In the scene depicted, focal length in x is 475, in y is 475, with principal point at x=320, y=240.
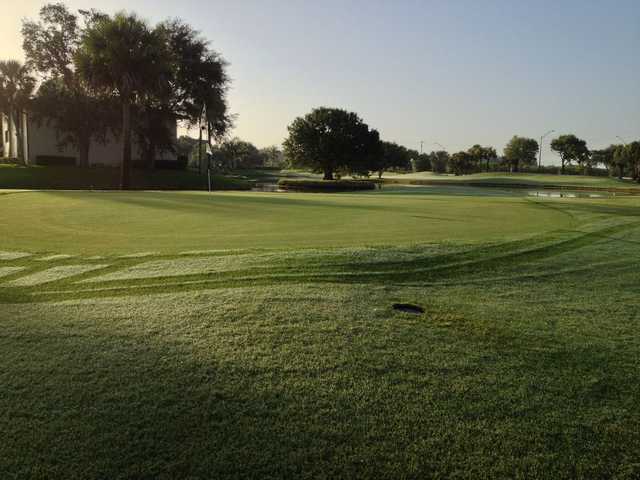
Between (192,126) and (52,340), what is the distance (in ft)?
176

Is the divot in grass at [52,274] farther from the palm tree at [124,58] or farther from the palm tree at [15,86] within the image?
the palm tree at [15,86]

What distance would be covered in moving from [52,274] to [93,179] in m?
43.3

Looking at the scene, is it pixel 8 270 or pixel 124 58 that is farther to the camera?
pixel 124 58

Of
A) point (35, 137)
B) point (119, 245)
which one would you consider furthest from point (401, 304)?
point (35, 137)

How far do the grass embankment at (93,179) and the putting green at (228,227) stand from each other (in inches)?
1169

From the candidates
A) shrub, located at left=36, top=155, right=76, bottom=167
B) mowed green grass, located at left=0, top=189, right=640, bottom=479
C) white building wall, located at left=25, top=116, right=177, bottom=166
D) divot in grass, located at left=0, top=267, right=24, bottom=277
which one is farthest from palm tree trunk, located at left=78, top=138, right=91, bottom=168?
divot in grass, located at left=0, top=267, right=24, bottom=277

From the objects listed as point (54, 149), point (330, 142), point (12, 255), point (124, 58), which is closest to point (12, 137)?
point (54, 149)

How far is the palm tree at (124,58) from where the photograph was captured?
118 ft

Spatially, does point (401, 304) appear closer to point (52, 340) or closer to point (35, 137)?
point (52, 340)

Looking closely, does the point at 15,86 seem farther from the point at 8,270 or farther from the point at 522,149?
the point at 522,149

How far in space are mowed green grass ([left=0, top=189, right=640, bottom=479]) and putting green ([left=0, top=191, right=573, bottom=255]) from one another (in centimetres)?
113

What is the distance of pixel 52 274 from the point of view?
6.33 meters

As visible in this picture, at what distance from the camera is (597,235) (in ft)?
35.2

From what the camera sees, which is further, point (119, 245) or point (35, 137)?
point (35, 137)
